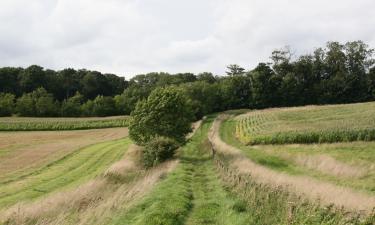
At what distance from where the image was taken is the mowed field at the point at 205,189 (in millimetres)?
13953

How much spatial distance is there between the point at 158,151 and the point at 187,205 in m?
21.3

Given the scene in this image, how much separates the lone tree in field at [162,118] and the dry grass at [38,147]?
32.6ft

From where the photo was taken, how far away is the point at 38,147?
59.1 metres

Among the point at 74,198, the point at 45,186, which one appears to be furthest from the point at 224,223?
the point at 45,186

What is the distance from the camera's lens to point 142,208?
16984 millimetres

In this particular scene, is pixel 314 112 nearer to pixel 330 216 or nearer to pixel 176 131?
pixel 176 131

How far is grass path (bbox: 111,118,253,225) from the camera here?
15.0 m

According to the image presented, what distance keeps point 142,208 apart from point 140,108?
30075 millimetres

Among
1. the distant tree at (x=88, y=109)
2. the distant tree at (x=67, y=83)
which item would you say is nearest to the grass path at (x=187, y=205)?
the distant tree at (x=88, y=109)

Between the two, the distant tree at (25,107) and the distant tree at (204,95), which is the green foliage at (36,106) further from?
the distant tree at (204,95)

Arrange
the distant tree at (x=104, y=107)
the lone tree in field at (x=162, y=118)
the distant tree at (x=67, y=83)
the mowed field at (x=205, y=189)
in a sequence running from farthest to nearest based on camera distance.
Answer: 1. the distant tree at (x=67, y=83)
2. the distant tree at (x=104, y=107)
3. the lone tree in field at (x=162, y=118)
4. the mowed field at (x=205, y=189)

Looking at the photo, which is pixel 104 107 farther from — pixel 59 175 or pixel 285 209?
pixel 285 209

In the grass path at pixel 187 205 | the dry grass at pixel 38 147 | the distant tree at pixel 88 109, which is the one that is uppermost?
the distant tree at pixel 88 109

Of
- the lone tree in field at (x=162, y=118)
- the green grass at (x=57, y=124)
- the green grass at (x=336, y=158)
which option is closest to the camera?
the green grass at (x=336, y=158)
